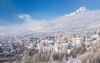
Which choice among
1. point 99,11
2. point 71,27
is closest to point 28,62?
point 71,27

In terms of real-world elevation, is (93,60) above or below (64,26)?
below

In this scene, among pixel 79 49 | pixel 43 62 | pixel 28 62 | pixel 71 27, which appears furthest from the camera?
pixel 71 27

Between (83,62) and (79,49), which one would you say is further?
(79,49)

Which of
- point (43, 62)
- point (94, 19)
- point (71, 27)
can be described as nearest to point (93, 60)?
point (43, 62)

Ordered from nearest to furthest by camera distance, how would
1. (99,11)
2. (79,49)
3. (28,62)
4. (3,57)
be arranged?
1. (28,62)
2. (3,57)
3. (79,49)
4. (99,11)

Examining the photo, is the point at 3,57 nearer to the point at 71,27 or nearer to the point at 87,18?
the point at 71,27

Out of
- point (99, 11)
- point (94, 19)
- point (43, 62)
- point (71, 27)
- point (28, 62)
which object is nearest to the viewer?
point (28, 62)

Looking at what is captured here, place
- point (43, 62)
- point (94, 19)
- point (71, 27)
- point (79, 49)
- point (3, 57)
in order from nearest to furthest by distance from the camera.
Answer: point (43, 62)
point (3, 57)
point (79, 49)
point (71, 27)
point (94, 19)

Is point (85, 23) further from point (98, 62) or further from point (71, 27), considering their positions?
point (98, 62)

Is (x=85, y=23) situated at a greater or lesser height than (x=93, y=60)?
greater
